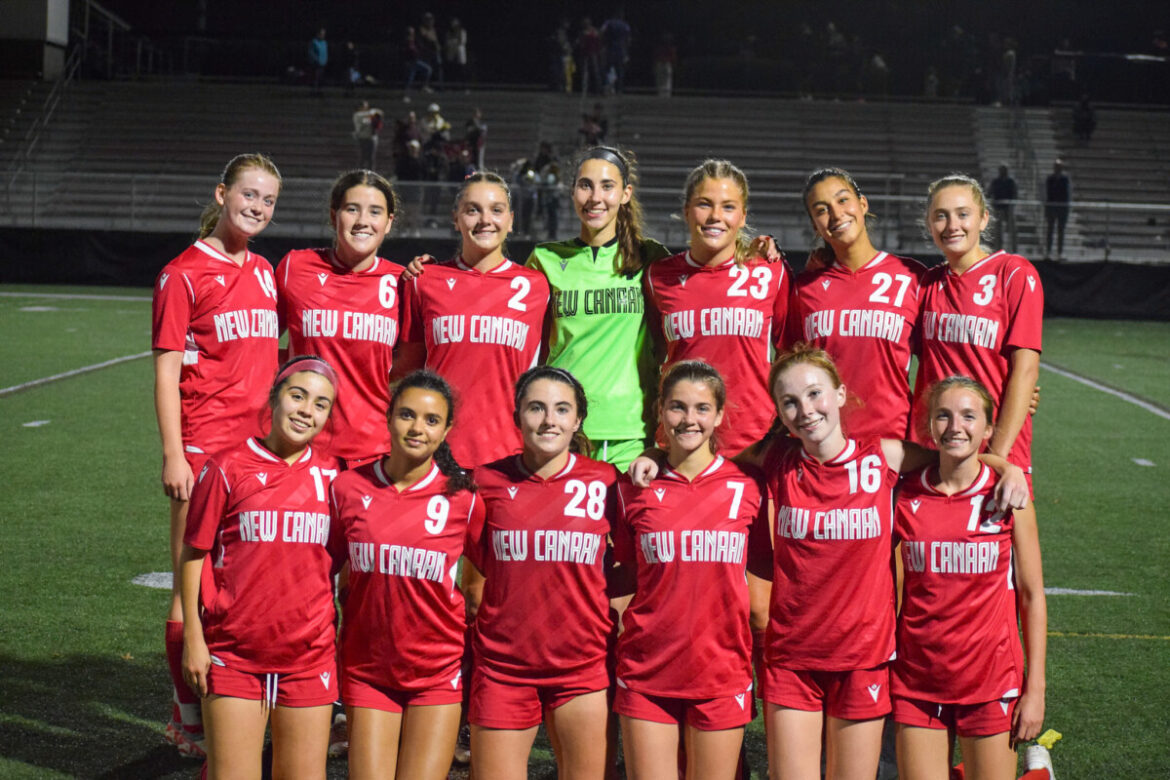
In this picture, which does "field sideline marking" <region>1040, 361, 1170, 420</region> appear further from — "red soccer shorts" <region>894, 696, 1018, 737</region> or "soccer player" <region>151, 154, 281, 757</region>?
"soccer player" <region>151, 154, 281, 757</region>

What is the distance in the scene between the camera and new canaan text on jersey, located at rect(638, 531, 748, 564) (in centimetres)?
345

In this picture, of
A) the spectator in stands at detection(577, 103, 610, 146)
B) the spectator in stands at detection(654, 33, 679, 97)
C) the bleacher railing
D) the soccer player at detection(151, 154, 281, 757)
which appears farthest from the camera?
the spectator in stands at detection(654, 33, 679, 97)

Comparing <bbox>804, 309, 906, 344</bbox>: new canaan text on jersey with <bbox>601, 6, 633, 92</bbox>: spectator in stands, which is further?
<bbox>601, 6, 633, 92</bbox>: spectator in stands

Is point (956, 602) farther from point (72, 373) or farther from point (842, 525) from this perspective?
point (72, 373)

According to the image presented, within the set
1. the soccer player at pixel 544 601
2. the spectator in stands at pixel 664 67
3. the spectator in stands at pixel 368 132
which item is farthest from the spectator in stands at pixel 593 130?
the soccer player at pixel 544 601

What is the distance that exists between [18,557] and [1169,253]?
59.2ft

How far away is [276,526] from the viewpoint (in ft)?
11.4

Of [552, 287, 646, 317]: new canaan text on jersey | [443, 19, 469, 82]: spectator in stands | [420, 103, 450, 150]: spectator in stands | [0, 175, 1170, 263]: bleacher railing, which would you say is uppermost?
[443, 19, 469, 82]: spectator in stands

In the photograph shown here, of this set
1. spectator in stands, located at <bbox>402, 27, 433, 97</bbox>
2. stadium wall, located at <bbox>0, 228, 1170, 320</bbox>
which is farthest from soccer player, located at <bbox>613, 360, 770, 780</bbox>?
spectator in stands, located at <bbox>402, 27, 433, 97</bbox>

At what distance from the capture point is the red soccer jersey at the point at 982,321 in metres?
4.14

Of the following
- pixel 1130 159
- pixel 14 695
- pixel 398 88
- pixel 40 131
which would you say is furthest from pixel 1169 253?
pixel 40 131

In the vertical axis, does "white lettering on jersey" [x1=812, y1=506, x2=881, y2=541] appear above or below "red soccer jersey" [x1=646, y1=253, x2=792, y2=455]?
below

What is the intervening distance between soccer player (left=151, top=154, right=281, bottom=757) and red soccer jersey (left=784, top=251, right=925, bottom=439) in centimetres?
188

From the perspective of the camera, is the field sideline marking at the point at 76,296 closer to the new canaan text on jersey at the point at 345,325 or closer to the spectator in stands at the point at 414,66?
the spectator in stands at the point at 414,66
